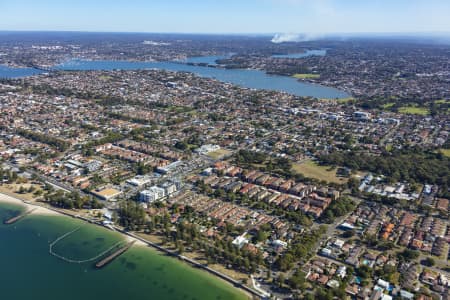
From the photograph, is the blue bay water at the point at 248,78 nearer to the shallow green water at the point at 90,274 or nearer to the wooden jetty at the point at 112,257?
the wooden jetty at the point at 112,257

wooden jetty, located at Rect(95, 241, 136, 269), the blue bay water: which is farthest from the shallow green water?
the blue bay water

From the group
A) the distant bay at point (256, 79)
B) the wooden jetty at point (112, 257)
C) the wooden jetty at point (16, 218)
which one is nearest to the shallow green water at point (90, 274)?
the wooden jetty at point (112, 257)

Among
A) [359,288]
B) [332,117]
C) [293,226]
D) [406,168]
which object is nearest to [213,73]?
[332,117]

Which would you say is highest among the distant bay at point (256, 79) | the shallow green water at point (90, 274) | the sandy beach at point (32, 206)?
the distant bay at point (256, 79)

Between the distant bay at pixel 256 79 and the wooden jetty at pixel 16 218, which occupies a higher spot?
the distant bay at pixel 256 79

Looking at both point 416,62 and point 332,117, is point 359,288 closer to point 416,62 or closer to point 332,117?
point 332,117

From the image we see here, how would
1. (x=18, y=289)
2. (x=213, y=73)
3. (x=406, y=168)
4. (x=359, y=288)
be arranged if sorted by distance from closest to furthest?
(x=359, y=288)
(x=18, y=289)
(x=406, y=168)
(x=213, y=73)
